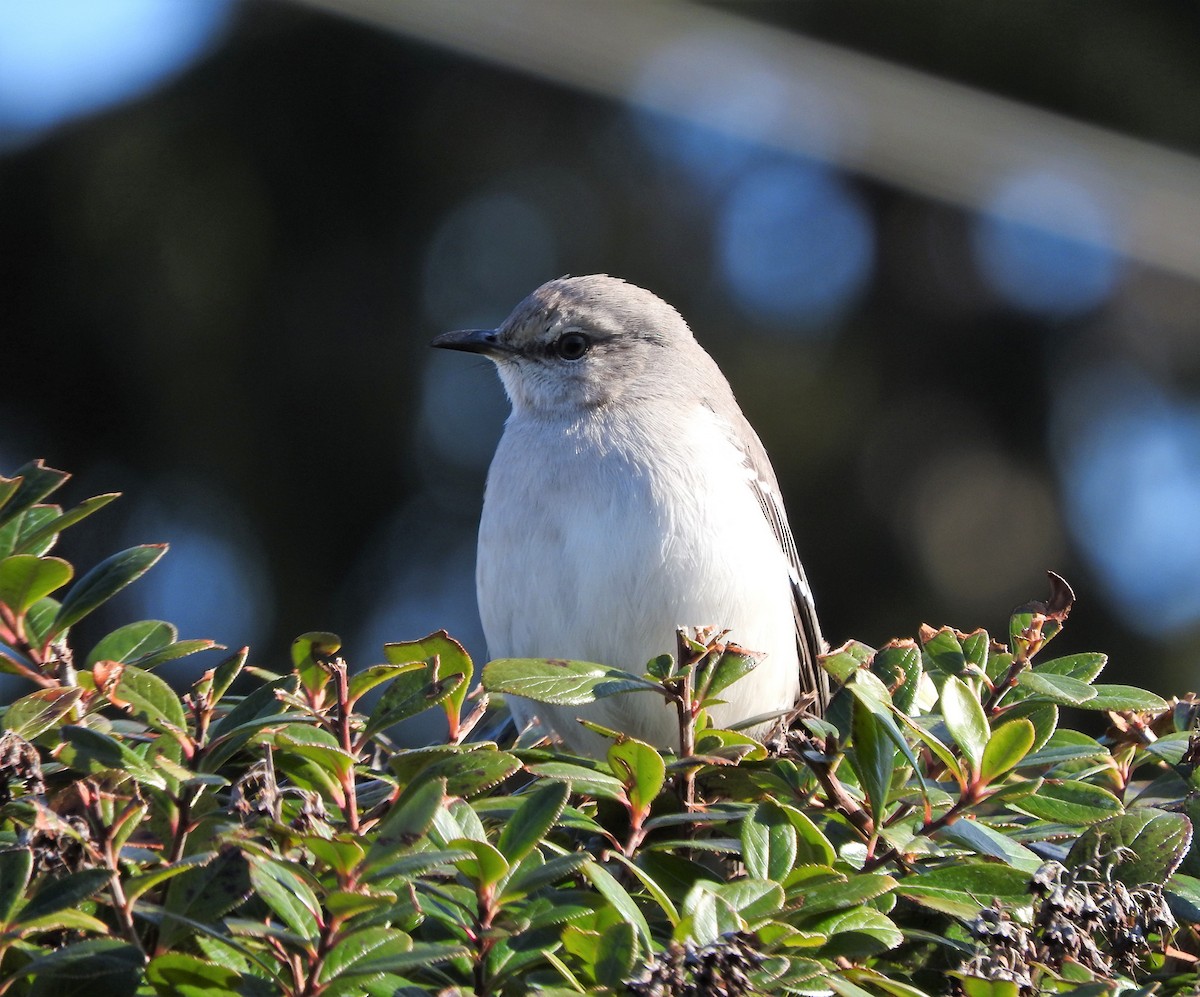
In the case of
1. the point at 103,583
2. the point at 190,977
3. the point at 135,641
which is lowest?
the point at 190,977

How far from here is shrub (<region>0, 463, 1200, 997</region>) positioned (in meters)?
1.24

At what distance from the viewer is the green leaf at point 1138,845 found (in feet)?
4.83

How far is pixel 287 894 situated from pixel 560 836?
0.49 m

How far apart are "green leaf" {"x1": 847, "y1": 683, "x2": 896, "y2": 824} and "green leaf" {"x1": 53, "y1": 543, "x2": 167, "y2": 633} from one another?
0.93 m

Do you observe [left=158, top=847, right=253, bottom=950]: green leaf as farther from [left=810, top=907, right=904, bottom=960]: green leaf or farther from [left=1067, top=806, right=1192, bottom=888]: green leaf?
[left=1067, top=806, right=1192, bottom=888]: green leaf

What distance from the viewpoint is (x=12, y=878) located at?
1248mm

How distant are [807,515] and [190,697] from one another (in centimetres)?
591

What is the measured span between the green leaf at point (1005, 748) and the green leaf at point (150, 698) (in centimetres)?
96

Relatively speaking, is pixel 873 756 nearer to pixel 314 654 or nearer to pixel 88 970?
pixel 314 654

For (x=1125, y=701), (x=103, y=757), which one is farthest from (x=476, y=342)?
(x=103, y=757)

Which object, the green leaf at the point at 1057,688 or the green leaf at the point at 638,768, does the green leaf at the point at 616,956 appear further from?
the green leaf at the point at 1057,688

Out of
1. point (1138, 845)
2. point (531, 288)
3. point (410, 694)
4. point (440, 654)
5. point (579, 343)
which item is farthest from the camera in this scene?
point (531, 288)

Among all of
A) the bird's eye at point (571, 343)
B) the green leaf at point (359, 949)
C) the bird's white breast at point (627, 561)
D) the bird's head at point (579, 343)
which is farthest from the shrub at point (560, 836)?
the bird's eye at point (571, 343)

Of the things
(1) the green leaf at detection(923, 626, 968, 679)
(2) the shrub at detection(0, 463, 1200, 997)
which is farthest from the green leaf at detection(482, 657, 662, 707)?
(1) the green leaf at detection(923, 626, 968, 679)
